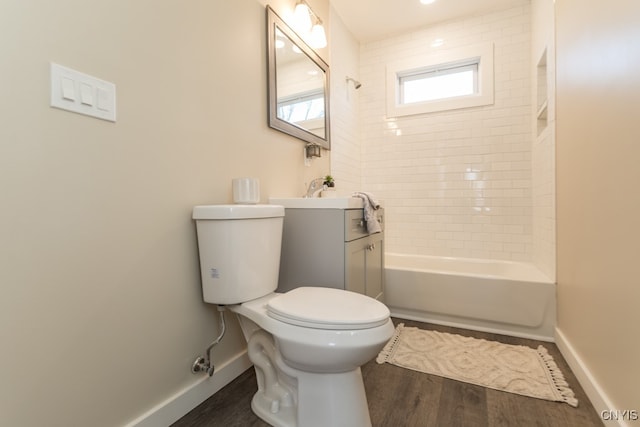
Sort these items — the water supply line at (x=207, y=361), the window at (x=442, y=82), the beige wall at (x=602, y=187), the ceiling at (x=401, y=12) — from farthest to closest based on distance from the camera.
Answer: the window at (x=442, y=82)
the ceiling at (x=401, y=12)
the water supply line at (x=207, y=361)
the beige wall at (x=602, y=187)

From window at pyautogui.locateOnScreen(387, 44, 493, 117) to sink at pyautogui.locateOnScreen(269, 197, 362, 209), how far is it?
162 centimetres

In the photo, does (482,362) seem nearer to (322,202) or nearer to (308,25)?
(322,202)

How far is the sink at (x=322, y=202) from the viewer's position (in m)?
1.53

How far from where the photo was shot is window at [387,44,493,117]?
2578 mm

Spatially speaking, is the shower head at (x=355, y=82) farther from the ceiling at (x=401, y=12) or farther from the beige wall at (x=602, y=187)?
the beige wall at (x=602, y=187)

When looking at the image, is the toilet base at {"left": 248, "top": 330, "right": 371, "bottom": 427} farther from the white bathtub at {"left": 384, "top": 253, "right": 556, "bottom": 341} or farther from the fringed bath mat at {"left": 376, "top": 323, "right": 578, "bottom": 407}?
the white bathtub at {"left": 384, "top": 253, "right": 556, "bottom": 341}

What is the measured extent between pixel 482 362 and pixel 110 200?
6.02ft

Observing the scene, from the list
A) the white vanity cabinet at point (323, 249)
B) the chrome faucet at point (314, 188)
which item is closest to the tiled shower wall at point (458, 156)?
the chrome faucet at point (314, 188)

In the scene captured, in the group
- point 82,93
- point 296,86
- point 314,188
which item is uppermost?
point 296,86

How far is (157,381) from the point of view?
3.67 ft

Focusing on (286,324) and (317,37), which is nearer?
(286,324)

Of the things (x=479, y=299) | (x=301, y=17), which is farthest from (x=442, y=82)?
(x=479, y=299)

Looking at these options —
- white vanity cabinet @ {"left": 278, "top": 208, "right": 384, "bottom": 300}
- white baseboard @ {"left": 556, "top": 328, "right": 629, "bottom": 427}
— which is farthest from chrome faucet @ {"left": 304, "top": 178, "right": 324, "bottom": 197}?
white baseboard @ {"left": 556, "top": 328, "right": 629, "bottom": 427}

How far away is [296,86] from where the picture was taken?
1.97 m
